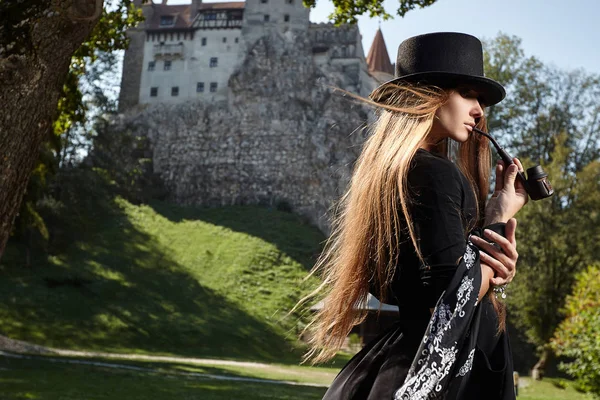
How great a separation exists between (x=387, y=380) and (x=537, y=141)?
38390 millimetres

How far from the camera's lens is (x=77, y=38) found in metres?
6.36

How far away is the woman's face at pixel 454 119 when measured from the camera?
2.53 metres

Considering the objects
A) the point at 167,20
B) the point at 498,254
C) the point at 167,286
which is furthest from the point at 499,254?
the point at 167,20

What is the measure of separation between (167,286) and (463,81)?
31948 millimetres

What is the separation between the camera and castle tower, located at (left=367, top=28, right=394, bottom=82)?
6938 cm

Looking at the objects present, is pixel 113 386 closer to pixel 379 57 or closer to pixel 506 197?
pixel 506 197

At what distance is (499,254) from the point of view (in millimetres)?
2285

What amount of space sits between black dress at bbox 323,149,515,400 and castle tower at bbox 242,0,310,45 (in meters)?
61.3

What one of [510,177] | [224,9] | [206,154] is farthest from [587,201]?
[224,9]

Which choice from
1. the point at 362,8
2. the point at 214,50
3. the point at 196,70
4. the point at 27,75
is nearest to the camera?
the point at 27,75

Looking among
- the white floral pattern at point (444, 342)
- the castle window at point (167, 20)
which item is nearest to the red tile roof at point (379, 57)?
the castle window at point (167, 20)

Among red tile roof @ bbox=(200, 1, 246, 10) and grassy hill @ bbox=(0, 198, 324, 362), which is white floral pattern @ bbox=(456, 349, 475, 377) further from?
red tile roof @ bbox=(200, 1, 246, 10)

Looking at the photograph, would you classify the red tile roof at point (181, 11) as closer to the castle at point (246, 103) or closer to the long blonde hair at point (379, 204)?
the castle at point (246, 103)

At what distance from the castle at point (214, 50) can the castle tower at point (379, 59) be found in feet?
14.4
